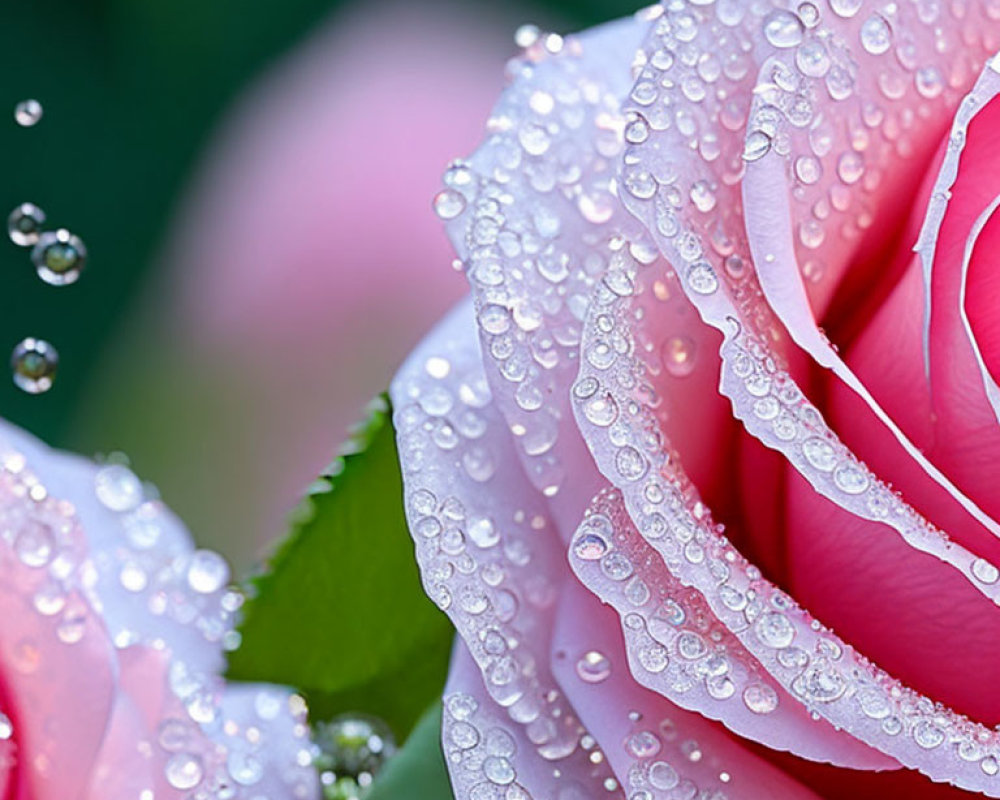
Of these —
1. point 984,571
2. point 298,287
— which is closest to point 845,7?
point 984,571

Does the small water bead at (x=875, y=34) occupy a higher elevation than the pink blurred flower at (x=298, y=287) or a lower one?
higher

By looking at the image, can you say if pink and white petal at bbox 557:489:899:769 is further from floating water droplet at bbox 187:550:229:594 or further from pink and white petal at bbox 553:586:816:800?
floating water droplet at bbox 187:550:229:594

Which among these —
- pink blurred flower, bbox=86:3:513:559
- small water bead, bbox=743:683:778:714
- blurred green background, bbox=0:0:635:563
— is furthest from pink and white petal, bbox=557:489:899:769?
blurred green background, bbox=0:0:635:563

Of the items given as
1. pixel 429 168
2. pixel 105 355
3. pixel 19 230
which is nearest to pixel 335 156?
pixel 429 168

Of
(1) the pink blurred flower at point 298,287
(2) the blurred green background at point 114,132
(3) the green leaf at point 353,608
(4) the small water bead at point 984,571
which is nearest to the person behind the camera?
(4) the small water bead at point 984,571

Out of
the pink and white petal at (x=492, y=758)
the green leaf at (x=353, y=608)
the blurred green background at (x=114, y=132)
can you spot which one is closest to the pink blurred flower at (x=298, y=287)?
the blurred green background at (x=114, y=132)

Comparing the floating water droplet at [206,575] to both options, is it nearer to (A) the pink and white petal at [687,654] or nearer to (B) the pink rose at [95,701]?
(B) the pink rose at [95,701]

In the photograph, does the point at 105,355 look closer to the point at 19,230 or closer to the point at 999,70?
the point at 19,230
